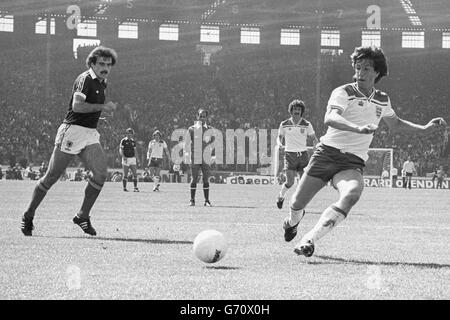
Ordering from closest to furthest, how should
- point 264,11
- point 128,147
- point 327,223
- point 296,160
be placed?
point 327,223 → point 296,160 → point 128,147 → point 264,11

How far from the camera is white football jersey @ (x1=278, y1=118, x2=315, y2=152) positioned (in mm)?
17562

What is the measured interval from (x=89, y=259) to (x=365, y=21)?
58.1m

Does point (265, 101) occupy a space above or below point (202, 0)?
below

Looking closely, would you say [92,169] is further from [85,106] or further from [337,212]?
[337,212]

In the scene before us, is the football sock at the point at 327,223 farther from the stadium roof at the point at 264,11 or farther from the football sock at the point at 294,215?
the stadium roof at the point at 264,11

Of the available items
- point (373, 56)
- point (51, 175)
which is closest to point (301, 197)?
point (373, 56)

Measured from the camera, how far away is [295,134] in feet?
57.9

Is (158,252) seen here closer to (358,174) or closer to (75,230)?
(358,174)

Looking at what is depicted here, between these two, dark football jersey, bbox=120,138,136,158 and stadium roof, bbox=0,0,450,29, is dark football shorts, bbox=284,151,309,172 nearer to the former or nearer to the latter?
dark football jersey, bbox=120,138,136,158

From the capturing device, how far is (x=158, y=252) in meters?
8.02

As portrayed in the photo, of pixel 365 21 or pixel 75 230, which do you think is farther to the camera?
pixel 365 21

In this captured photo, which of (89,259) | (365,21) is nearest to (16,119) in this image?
(365,21)

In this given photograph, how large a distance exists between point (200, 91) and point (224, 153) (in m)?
13.8

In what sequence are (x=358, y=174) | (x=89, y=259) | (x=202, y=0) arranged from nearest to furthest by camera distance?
(x=89, y=259) → (x=358, y=174) → (x=202, y=0)
